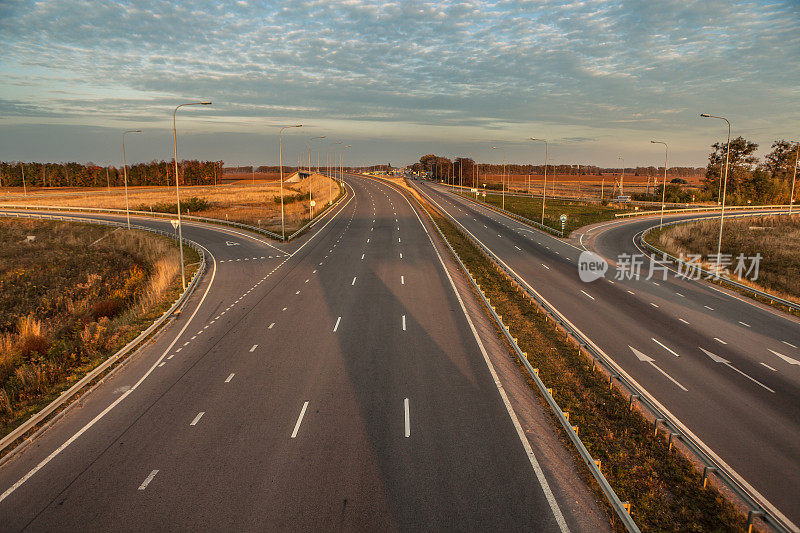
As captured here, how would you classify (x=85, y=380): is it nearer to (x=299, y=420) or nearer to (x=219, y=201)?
(x=299, y=420)

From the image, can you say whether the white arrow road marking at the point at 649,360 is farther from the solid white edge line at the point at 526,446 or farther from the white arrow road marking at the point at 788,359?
the solid white edge line at the point at 526,446

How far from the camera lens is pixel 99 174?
149875 millimetres

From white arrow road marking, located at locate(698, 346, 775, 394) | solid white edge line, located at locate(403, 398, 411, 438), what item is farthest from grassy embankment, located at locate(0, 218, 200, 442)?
white arrow road marking, located at locate(698, 346, 775, 394)

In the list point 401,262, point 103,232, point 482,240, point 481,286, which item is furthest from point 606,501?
point 103,232

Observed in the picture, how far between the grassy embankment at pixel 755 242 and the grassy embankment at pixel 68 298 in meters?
42.9

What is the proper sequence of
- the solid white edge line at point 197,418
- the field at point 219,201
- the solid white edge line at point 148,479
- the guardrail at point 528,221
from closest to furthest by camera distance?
the solid white edge line at point 148,479 → the solid white edge line at point 197,418 → the guardrail at point 528,221 → the field at point 219,201

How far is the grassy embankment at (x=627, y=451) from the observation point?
353 inches

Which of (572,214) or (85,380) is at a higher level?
(572,214)

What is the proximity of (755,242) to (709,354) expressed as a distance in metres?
45.2

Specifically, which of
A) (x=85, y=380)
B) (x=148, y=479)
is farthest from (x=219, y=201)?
(x=148, y=479)

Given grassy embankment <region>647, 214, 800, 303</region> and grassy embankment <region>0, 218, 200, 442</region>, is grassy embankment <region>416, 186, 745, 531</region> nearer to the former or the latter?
grassy embankment <region>0, 218, 200, 442</region>

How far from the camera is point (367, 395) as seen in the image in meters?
14.1

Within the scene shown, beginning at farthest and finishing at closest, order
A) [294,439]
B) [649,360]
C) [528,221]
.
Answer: [528,221] < [649,360] < [294,439]

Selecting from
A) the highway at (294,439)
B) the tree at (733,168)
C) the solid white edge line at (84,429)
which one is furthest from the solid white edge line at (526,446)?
the tree at (733,168)
